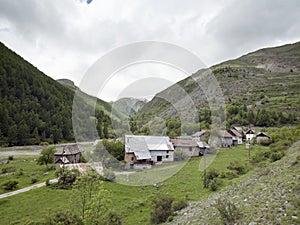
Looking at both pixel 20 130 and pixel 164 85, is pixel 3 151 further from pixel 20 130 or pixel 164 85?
pixel 164 85

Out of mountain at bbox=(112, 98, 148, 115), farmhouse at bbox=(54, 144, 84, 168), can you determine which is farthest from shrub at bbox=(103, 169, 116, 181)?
mountain at bbox=(112, 98, 148, 115)

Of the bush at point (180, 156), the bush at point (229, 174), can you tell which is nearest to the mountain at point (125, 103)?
the bush at point (180, 156)

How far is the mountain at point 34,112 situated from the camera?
72562 millimetres

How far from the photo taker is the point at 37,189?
961 inches

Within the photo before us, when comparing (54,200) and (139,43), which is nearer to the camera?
(54,200)

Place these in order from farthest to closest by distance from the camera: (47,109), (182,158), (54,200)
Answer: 1. (47,109)
2. (182,158)
3. (54,200)

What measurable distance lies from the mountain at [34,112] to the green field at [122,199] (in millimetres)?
42144

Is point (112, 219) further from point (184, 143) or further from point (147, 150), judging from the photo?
point (184, 143)

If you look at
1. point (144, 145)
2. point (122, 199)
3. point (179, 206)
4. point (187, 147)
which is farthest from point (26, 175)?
point (187, 147)

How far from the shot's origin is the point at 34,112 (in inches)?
3600

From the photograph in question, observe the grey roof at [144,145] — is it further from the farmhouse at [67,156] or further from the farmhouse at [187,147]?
the farmhouse at [67,156]

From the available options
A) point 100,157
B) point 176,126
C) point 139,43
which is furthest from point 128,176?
point 176,126

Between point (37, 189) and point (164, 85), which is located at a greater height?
point (164, 85)

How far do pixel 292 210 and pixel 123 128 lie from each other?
60.4 meters
